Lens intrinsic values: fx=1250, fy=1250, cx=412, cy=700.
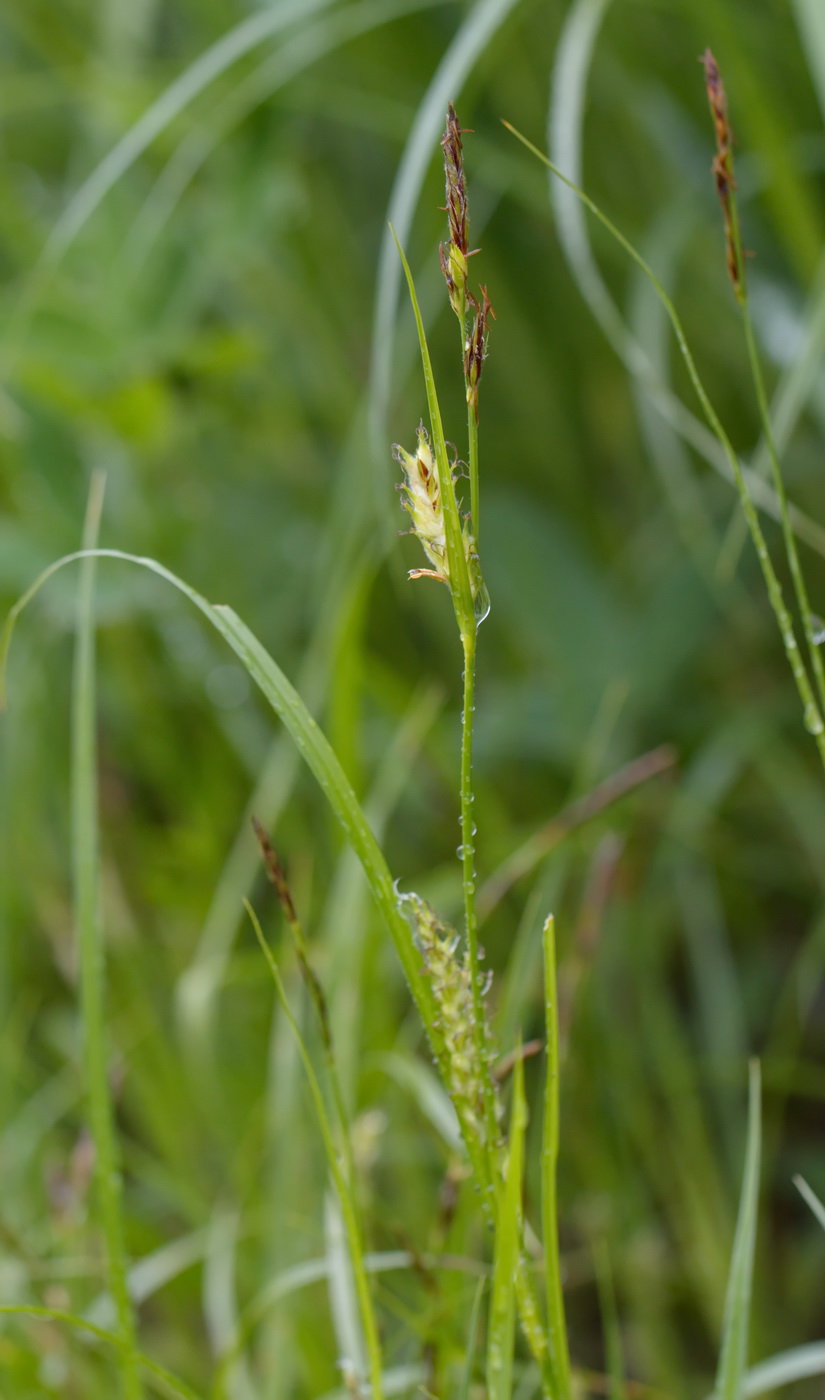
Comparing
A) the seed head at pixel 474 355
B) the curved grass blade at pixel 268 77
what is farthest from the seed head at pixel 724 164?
the curved grass blade at pixel 268 77

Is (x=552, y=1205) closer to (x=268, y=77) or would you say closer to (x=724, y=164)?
(x=724, y=164)

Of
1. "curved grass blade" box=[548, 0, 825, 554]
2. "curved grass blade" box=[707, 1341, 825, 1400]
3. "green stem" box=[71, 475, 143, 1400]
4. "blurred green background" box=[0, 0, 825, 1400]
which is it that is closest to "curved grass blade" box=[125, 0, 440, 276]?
"blurred green background" box=[0, 0, 825, 1400]


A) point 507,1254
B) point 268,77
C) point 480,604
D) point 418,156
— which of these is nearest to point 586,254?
point 418,156

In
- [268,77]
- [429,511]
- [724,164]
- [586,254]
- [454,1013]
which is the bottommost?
[454,1013]

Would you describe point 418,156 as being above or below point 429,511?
above

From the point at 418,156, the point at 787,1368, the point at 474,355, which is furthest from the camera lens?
the point at 418,156

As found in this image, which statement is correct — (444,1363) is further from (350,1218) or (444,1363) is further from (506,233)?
(506,233)
